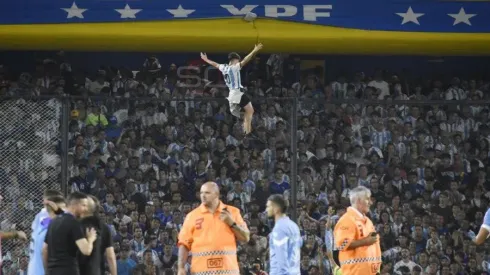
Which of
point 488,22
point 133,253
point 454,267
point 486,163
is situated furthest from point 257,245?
point 488,22

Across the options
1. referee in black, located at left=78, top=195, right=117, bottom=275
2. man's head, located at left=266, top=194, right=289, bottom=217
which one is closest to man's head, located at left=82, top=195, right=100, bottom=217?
referee in black, located at left=78, top=195, right=117, bottom=275

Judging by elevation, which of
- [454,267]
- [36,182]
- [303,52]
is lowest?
[454,267]

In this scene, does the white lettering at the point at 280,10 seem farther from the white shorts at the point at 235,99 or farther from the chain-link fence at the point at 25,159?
the chain-link fence at the point at 25,159

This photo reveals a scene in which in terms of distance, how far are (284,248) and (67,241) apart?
272 centimetres

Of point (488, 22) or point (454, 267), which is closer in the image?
point (454, 267)

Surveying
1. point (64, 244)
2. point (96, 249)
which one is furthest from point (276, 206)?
point (64, 244)

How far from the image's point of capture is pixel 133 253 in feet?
60.4

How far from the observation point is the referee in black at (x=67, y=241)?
11.4 meters

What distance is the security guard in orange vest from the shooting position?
13102 millimetres

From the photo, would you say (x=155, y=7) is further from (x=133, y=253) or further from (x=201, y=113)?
(x=133, y=253)

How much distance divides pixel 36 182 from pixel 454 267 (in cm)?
628

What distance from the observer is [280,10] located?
22328 mm

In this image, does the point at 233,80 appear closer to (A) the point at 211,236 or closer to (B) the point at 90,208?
(A) the point at 211,236

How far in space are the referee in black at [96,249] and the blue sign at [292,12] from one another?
9.60 metres
